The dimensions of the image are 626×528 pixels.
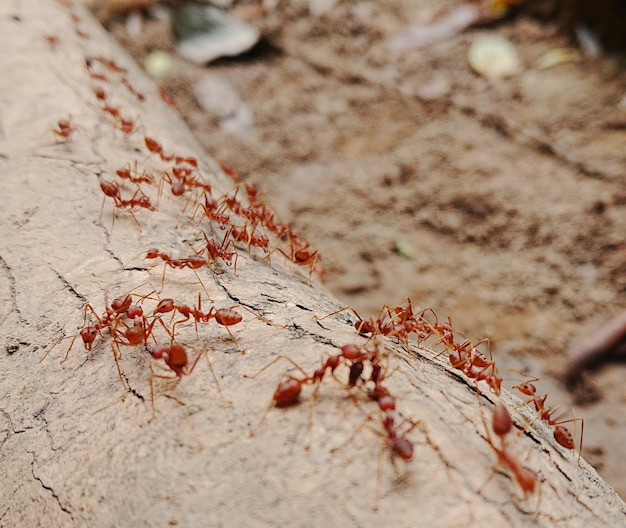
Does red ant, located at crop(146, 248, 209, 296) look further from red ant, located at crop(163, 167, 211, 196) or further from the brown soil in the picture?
the brown soil

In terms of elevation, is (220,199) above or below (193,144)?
below

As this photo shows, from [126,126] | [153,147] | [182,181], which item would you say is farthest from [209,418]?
[126,126]

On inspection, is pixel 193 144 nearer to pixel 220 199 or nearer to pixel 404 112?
pixel 220 199

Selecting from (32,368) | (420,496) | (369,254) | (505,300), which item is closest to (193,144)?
(369,254)

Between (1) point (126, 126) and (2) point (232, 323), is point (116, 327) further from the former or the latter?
(1) point (126, 126)

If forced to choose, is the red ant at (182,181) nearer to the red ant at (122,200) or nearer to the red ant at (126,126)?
the red ant at (122,200)

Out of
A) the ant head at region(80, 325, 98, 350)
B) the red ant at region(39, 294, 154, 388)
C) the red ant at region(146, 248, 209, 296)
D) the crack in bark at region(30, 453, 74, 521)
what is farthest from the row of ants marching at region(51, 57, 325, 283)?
the crack in bark at region(30, 453, 74, 521)

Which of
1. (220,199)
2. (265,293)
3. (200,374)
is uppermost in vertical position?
(220,199)
